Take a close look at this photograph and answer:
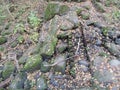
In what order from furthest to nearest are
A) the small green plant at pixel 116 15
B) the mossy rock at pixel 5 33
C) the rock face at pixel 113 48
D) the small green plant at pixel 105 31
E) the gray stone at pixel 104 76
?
the mossy rock at pixel 5 33
the small green plant at pixel 116 15
the small green plant at pixel 105 31
the rock face at pixel 113 48
the gray stone at pixel 104 76

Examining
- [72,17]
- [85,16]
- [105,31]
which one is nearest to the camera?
[105,31]

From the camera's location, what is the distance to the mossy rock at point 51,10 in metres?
7.51

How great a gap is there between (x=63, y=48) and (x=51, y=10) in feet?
4.85

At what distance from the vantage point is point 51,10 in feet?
24.8

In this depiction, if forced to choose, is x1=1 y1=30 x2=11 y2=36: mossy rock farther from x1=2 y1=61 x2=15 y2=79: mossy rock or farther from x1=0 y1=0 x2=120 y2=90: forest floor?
x1=2 y1=61 x2=15 y2=79: mossy rock

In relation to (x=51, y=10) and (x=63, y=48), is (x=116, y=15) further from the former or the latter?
(x=63, y=48)

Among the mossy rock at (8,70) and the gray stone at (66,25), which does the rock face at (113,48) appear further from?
the mossy rock at (8,70)

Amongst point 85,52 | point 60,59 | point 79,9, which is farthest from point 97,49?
point 79,9

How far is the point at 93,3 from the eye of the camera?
821 cm

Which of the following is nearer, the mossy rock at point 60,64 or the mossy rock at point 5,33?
the mossy rock at point 60,64

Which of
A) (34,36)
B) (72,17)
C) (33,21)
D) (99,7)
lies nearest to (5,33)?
(33,21)

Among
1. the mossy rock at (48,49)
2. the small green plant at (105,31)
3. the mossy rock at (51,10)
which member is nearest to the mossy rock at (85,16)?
the small green plant at (105,31)

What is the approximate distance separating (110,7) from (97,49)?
2.38 meters

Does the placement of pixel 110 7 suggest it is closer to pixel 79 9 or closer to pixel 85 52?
pixel 79 9
